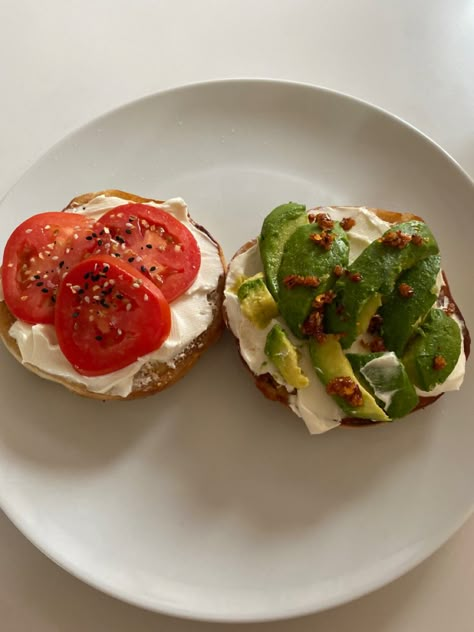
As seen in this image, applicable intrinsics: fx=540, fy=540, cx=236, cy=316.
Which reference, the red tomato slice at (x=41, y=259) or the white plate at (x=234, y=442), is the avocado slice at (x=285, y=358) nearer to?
the white plate at (x=234, y=442)

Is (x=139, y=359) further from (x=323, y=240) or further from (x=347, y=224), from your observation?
(x=347, y=224)

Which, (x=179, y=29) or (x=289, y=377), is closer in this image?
(x=289, y=377)

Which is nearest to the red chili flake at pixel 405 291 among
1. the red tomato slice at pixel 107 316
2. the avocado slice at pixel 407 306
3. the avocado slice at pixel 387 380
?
the avocado slice at pixel 407 306

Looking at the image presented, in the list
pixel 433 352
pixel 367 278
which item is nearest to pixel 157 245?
pixel 367 278

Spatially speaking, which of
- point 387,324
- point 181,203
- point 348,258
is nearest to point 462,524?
point 387,324

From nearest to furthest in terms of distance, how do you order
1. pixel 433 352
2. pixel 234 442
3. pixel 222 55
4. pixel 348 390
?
pixel 348 390 < pixel 433 352 < pixel 234 442 < pixel 222 55

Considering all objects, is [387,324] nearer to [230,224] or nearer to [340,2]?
[230,224]
